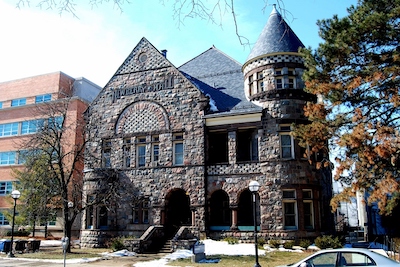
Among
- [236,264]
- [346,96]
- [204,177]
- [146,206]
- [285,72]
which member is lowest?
[236,264]

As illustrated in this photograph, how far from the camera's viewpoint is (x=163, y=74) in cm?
2822

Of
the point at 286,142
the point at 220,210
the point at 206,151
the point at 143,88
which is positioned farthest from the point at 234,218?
the point at 143,88

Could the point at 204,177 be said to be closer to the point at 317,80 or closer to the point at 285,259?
the point at 285,259

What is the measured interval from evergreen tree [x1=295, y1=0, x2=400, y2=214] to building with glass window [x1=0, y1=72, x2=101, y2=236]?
26405 millimetres

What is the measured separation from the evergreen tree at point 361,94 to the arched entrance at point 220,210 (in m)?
9.92

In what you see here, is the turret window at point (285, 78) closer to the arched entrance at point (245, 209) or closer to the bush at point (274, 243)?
the arched entrance at point (245, 209)

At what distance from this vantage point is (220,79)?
30578 millimetres

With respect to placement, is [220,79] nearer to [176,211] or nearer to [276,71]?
[276,71]

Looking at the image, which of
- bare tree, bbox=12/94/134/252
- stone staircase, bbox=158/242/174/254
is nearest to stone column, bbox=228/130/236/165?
stone staircase, bbox=158/242/174/254

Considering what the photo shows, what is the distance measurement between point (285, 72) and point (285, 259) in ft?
39.0

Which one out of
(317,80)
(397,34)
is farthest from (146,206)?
(397,34)

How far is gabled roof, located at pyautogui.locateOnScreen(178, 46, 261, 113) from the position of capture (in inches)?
1057

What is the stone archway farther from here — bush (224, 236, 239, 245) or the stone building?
bush (224, 236, 239, 245)

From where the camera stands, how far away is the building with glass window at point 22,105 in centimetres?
3912
